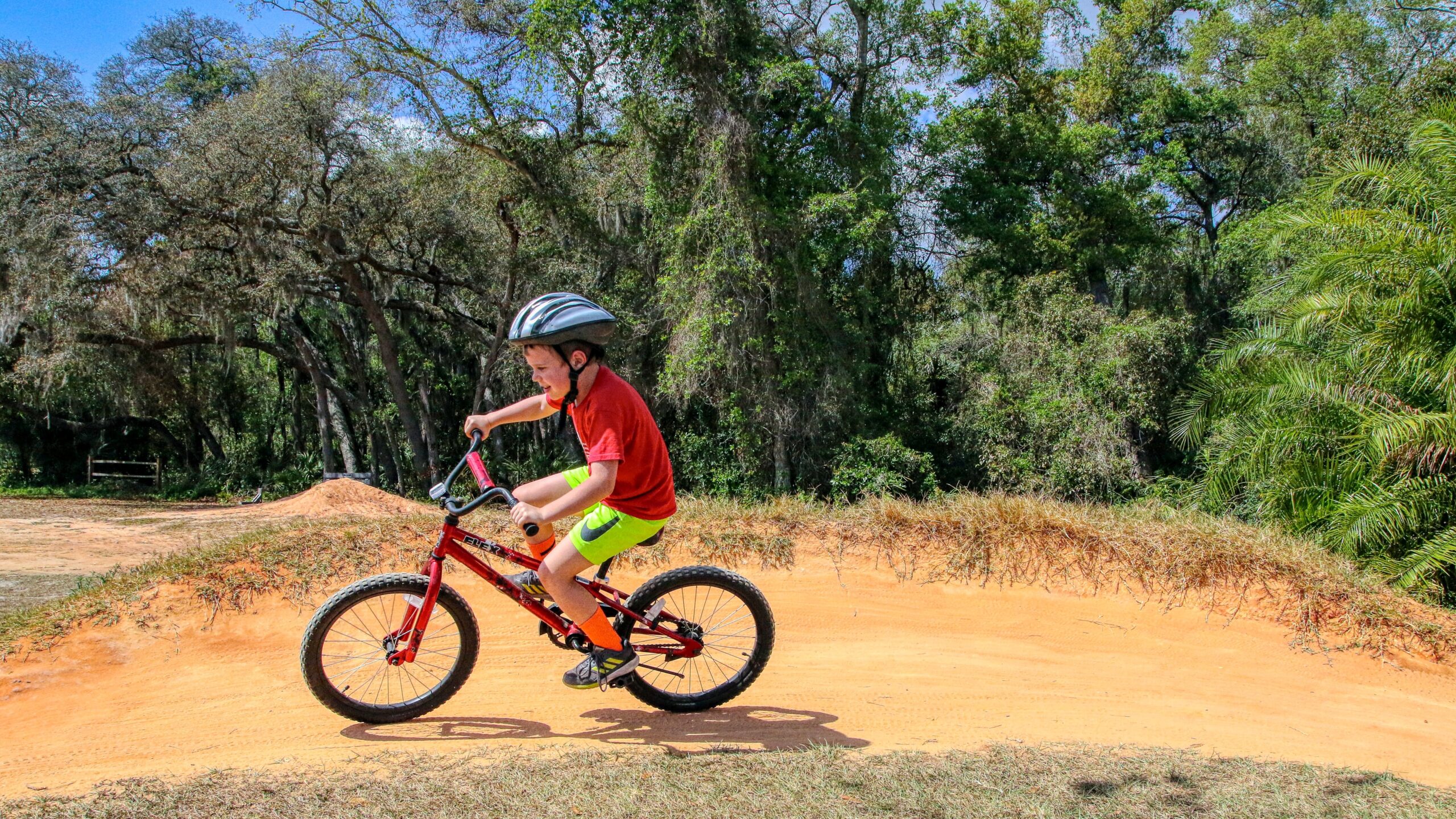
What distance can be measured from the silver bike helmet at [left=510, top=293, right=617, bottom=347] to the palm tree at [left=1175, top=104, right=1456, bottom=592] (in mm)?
9390

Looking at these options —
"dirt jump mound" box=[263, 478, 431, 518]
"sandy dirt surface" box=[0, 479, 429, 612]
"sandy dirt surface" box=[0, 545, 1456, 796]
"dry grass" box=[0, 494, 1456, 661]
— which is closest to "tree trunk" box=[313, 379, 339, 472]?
"sandy dirt surface" box=[0, 479, 429, 612]

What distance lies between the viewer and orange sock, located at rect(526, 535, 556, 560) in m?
4.72

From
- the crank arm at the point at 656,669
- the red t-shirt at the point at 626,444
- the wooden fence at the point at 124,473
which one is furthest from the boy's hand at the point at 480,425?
the wooden fence at the point at 124,473

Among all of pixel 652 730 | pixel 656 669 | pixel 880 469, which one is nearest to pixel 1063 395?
pixel 880 469

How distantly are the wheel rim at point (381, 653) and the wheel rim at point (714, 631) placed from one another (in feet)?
3.38

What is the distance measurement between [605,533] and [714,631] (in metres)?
1.05

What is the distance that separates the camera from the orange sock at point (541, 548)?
15.5 feet

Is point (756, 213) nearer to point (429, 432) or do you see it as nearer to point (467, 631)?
point (429, 432)

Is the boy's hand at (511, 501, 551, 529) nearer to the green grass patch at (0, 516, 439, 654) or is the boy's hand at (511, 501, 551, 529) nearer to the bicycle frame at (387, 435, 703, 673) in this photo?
the bicycle frame at (387, 435, 703, 673)

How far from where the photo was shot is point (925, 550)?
8.52m

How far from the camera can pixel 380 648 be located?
4.80 metres

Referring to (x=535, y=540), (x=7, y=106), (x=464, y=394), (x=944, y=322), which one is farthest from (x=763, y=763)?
(x=464, y=394)

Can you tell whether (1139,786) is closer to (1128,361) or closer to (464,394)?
(1128,361)

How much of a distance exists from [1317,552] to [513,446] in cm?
2252
